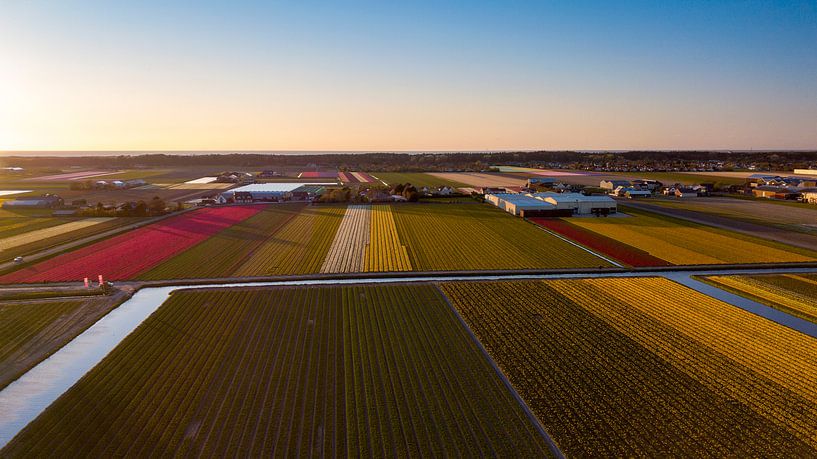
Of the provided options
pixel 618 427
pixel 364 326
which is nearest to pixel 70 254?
pixel 364 326

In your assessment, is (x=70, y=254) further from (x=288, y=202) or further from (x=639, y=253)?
(x=639, y=253)

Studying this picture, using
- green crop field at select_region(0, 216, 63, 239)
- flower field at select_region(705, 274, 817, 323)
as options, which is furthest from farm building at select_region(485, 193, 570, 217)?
green crop field at select_region(0, 216, 63, 239)

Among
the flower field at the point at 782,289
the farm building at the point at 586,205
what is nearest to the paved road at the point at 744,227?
the farm building at the point at 586,205

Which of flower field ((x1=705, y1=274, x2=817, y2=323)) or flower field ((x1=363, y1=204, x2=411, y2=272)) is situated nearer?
flower field ((x1=705, y1=274, x2=817, y2=323))

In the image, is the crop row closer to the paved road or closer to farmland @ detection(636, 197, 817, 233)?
the paved road

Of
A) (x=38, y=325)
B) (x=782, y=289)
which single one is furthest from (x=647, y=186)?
(x=38, y=325)

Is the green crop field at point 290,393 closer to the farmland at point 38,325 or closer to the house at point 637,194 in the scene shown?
the farmland at point 38,325
